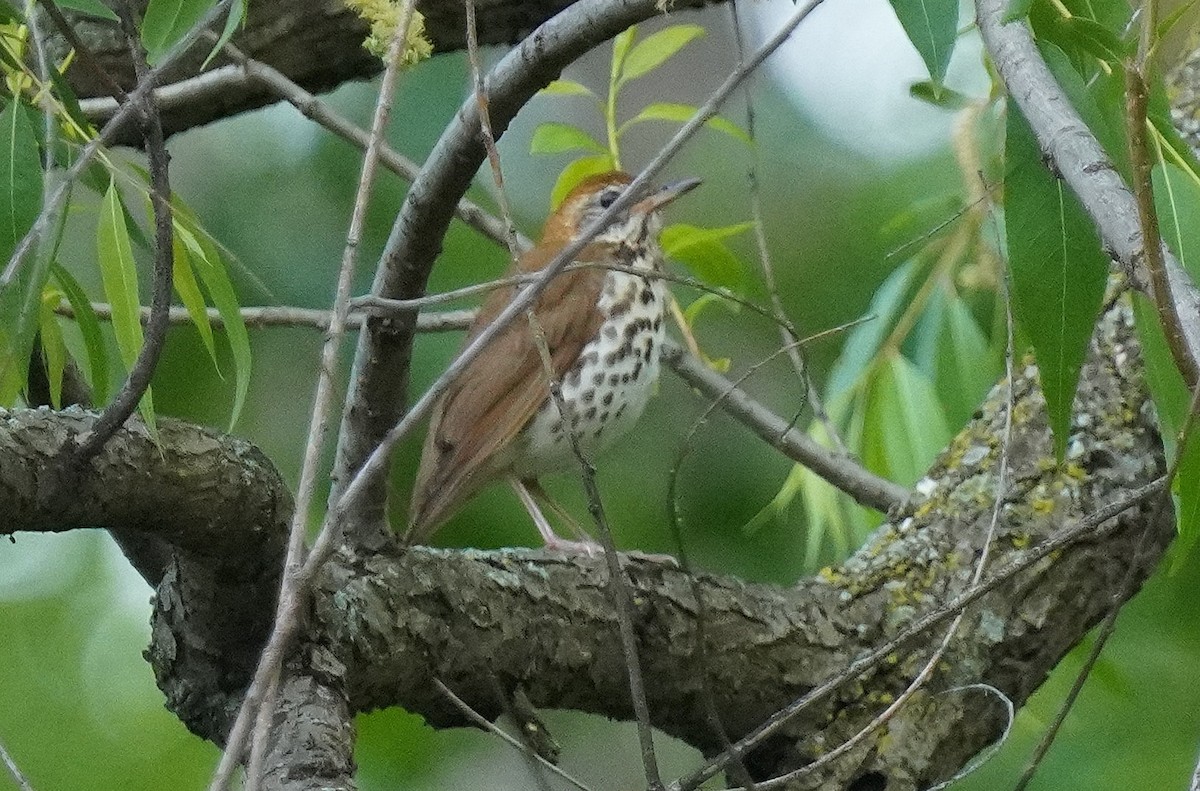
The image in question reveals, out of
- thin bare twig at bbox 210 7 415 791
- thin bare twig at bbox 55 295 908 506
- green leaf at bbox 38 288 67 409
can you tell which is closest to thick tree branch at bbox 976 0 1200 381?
thin bare twig at bbox 210 7 415 791

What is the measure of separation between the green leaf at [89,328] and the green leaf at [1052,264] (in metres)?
1.18

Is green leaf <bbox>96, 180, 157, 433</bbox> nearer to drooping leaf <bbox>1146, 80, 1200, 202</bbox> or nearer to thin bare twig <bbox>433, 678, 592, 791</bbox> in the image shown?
Answer: thin bare twig <bbox>433, 678, 592, 791</bbox>

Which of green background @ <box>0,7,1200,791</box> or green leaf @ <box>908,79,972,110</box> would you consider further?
green background @ <box>0,7,1200,791</box>

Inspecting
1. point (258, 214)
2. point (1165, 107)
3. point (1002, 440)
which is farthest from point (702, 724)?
point (258, 214)

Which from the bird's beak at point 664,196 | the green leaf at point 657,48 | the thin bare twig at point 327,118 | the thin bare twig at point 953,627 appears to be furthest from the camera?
the bird's beak at point 664,196

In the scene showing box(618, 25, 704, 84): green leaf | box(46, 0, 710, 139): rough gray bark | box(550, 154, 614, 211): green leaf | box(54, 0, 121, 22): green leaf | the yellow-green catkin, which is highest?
box(46, 0, 710, 139): rough gray bark

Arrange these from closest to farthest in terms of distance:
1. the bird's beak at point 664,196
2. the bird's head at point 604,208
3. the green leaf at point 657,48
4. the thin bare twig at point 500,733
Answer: the thin bare twig at point 500,733 < the green leaf at point 657,48 < the bird's head at point 604,208 < the bird's beak at point 664,196

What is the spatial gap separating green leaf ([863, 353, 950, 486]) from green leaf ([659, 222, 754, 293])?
0.42m

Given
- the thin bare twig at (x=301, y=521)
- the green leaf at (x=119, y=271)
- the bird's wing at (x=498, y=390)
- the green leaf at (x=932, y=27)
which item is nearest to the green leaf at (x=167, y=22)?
the thin bare twig at (x=301, y=521)

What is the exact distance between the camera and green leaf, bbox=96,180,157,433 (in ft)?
6.36

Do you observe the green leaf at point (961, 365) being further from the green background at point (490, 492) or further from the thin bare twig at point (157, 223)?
the thin bare twig at point (157, 223)

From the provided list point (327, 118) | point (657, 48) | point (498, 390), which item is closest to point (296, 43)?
point (327, 118)

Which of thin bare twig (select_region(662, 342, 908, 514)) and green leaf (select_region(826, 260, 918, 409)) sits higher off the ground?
green leaf (select_region(826, 260, 918, 409))

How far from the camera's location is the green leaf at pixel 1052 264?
175cm
